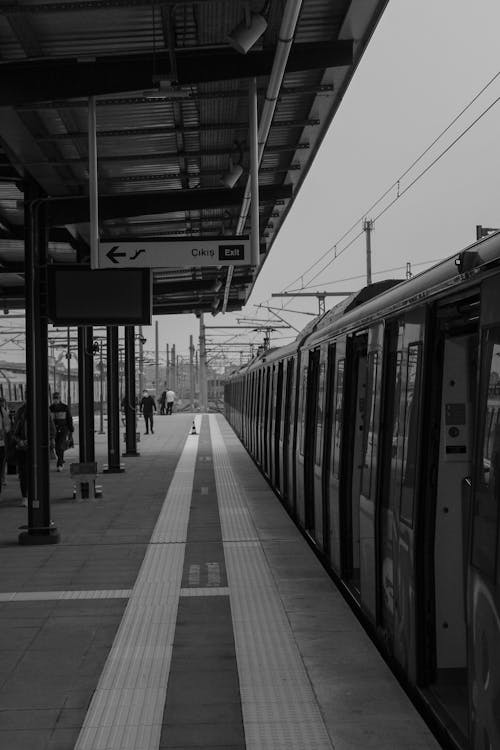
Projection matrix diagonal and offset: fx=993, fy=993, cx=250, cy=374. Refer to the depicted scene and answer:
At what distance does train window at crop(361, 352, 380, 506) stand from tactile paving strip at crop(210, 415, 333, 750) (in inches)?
45.8

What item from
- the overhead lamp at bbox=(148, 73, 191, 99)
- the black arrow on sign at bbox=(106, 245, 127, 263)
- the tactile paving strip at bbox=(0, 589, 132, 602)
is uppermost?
the overhead lamp at bbox=(148, 73, 191, 99)

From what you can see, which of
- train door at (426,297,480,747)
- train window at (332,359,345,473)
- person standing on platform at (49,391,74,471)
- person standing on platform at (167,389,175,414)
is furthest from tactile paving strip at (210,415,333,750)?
person standing on platform at (167,389,175,414)

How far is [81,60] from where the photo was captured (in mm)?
8469

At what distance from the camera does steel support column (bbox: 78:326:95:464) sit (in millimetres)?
15920

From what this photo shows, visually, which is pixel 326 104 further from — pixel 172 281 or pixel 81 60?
pixel 172 281

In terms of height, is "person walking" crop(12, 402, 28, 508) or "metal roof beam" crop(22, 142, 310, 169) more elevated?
"metal roof beam" crop(22, 142, 310, 169)

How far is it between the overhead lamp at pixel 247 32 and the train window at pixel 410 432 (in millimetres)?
3248

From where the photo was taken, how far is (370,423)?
650 centimetres

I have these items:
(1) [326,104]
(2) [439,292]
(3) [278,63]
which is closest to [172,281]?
(1) [326,104]

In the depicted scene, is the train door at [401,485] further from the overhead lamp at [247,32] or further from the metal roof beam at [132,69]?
the metal roof beam at [132,69]

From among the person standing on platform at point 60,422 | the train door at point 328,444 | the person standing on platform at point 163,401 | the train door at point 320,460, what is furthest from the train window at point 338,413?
the person standing on platform at point 163,401

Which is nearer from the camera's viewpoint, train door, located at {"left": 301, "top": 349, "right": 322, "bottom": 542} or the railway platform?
the railway platform

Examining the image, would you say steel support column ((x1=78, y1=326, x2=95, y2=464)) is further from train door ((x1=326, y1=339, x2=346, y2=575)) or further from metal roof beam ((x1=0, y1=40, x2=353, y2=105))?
metal roof beam ((x1=0, y1=40, x2=353, y2=105))

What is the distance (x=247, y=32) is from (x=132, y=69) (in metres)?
1.45
